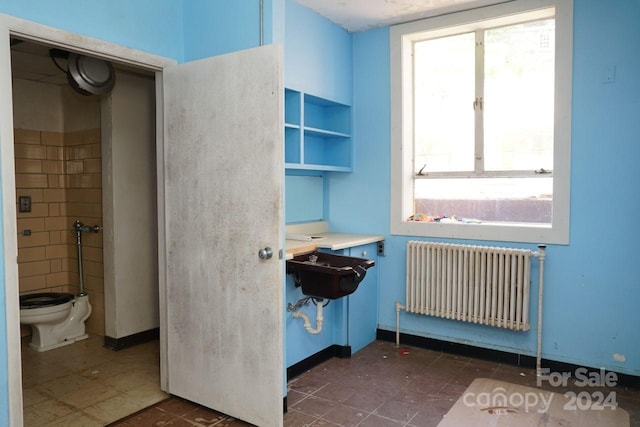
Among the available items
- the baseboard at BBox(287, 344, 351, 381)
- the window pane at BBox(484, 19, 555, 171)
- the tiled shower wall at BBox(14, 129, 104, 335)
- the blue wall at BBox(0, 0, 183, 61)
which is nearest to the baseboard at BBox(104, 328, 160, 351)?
the tiled shower wall at BBox(14, 129, 104, 335)

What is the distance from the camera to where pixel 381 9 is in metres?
3.56

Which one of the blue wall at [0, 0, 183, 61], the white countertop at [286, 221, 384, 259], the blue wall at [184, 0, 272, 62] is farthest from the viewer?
the white countertop at [286, 221, 384, 259]

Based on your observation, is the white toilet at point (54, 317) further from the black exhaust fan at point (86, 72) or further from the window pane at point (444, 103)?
the window pane at point (444, 103)

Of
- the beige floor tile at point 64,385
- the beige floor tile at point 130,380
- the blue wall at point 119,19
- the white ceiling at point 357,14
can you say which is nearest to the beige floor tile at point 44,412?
the beige floor tile at point 64,385

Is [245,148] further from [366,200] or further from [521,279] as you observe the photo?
[521,279]

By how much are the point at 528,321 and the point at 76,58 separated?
3.75 meters

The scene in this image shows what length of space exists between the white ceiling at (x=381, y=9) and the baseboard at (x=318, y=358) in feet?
Answer: 8.46

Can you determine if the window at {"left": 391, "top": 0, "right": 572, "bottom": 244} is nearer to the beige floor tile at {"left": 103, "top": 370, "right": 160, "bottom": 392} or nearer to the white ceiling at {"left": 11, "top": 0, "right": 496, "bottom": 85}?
the white ceiling at {"left": 11, "top": 0, "right": 496, "bottom": 85}

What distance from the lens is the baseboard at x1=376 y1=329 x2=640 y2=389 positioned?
3119 millimetres

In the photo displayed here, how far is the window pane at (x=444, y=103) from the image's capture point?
377cm

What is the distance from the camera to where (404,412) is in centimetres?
278

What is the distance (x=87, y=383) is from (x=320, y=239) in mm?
1900

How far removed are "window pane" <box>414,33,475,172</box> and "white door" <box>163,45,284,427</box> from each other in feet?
6.38

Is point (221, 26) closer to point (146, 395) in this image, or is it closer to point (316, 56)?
point (316, 56)
